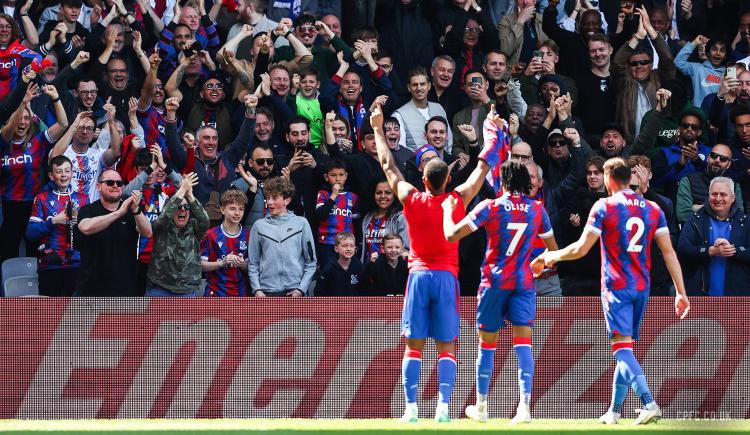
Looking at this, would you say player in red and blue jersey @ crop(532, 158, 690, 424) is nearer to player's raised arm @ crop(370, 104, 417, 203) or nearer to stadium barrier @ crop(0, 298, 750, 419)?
player's raised arm @ crop(370, 104, 417, 203)

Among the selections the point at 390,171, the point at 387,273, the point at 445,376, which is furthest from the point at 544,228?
the point at 387,273

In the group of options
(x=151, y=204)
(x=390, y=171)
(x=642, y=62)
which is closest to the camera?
(x=390, y=171)

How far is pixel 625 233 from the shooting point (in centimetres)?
1129

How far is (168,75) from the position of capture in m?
18.0

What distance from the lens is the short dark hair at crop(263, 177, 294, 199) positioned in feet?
49.2

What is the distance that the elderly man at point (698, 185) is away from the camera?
16188 millimetres

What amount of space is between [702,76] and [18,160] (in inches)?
360

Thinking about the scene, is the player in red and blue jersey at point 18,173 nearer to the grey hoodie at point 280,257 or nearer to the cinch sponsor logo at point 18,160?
the cinch sponsor logo at point 18,160

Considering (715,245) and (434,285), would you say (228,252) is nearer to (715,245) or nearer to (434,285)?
(434,285)

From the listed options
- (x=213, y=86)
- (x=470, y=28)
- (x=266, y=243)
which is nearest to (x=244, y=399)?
(x=266, y=243)

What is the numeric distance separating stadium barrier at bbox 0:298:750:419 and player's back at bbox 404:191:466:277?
76.6 inches

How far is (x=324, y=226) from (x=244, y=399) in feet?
9.51

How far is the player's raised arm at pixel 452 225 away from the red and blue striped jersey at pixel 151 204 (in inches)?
186

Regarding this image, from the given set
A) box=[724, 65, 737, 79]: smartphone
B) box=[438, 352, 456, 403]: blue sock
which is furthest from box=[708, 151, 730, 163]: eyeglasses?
box=[438, 352, 456, 403]: blue sock
